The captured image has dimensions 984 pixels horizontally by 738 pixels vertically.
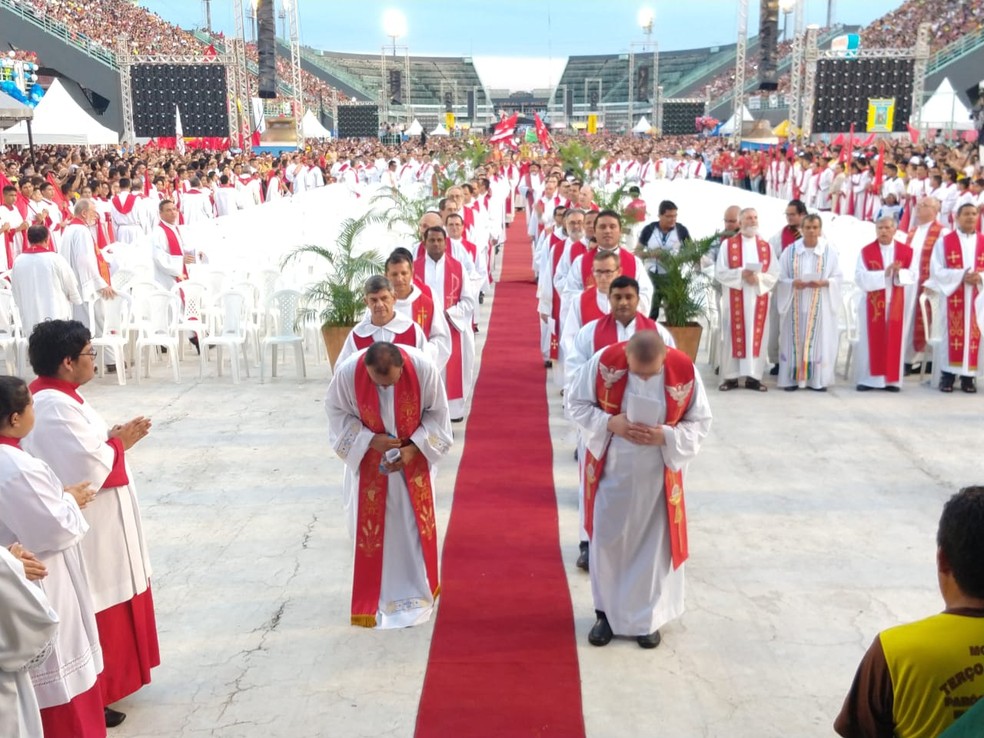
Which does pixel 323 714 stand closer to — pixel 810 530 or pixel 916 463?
pixel 810 530

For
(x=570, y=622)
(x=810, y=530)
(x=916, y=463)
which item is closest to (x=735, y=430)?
(x=916, y=463)

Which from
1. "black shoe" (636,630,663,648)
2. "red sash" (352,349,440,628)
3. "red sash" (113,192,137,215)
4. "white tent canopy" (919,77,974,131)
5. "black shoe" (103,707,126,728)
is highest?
"white tent canopy" (919,77,974,131)

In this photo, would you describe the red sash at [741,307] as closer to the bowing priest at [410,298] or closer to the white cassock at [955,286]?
the white cassock at [955,286]

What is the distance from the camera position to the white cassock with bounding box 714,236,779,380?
10.5 m

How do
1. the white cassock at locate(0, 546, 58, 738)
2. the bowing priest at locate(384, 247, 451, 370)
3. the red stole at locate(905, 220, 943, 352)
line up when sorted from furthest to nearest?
1. the red stole at locate(905, 220, 943, 352)
2. the bowing priest at locate(384, 247, 451, 370)
3. the white cassock at locate(0, 546, 58, 738)

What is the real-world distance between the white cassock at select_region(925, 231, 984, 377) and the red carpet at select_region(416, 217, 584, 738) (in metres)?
4.00

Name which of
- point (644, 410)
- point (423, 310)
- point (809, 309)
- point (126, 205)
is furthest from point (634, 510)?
point (126, 205)

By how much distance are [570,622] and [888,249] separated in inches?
252

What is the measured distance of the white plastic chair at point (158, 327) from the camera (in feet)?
36.7

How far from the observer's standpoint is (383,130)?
62.6 metres

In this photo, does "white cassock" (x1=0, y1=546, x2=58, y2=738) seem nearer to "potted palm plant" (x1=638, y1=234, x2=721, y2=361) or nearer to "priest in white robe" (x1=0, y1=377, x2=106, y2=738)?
"priest in white robe" (x1=0, y1=377, x2=106, y2=738)

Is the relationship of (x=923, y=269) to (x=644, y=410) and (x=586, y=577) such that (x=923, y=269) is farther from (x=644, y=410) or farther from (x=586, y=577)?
(x=644, y=410)

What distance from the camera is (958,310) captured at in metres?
10.5

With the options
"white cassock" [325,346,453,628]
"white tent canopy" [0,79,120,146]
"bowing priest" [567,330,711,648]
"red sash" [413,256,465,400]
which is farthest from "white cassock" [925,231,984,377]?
"white tent canopy" [0,79,120,146]
